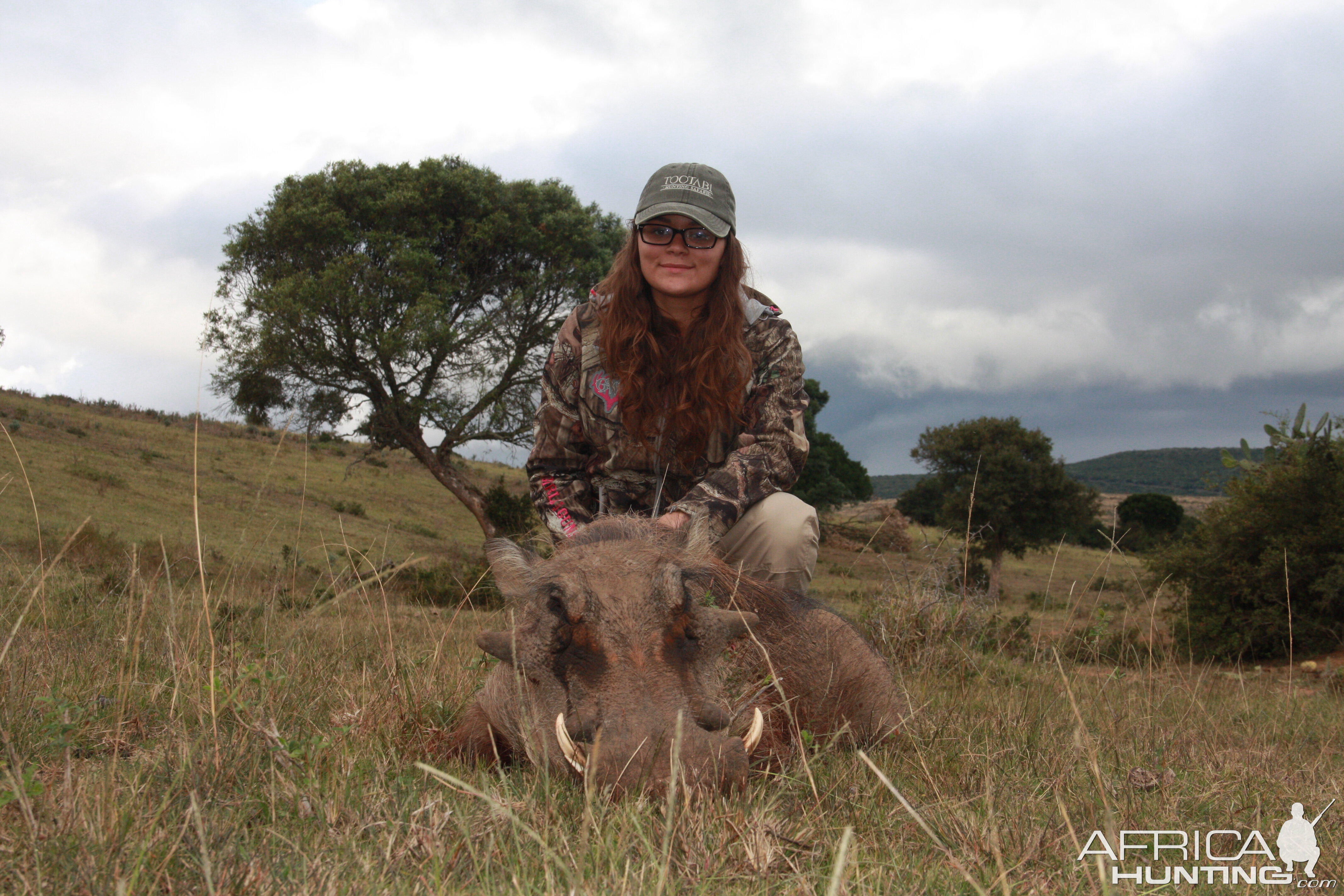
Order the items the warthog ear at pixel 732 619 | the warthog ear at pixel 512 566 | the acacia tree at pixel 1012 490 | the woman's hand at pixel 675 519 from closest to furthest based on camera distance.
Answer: the warthog ear at pixel 732 619 < the warthog ear at pixel 512 566 < the woman's hand at pixel 675 519 < the acacia tree at pixel 1012 490

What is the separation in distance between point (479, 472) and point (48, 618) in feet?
80.8

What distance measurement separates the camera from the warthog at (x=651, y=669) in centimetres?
200

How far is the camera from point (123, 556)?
27.5ft

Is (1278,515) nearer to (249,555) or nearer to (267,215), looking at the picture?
(249,555)

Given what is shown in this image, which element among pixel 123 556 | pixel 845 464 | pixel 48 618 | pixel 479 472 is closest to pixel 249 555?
pixel 123 556

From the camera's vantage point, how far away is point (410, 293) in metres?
16.6

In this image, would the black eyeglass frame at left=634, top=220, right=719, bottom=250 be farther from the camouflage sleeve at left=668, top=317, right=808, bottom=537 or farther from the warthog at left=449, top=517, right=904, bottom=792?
the warthog at left=449, top=517, right=904, bottom=792

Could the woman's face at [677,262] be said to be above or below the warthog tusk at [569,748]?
above

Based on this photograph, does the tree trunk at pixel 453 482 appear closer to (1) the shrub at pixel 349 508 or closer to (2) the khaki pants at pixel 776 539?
(1) the shrub at pixel 349 508

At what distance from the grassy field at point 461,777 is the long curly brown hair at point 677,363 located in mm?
1247

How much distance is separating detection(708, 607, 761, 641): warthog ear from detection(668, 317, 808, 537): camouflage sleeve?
2.65 feet

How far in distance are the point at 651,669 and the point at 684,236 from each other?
221cm

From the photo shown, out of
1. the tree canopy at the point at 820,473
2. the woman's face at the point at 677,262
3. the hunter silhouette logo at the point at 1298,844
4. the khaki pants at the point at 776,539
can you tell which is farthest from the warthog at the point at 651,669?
the tree canopy at the point at 820,473

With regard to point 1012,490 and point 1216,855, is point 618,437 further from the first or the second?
point 1012,490
